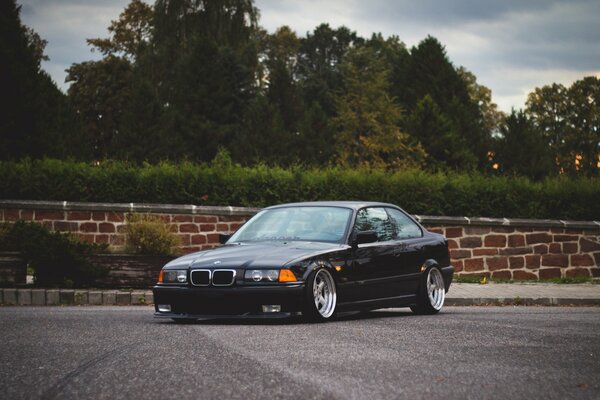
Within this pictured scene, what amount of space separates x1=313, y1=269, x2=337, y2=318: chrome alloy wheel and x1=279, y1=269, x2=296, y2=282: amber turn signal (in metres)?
0.32

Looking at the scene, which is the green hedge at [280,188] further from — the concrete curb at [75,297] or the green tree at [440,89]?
the green tree at [440,89]

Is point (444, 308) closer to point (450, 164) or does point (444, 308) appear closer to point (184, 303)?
point (184, 303)

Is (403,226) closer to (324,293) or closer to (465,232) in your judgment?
(324,293)

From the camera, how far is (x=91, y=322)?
34.5 feet

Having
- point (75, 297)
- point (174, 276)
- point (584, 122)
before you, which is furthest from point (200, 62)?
point (174, 276)

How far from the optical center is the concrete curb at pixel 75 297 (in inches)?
583

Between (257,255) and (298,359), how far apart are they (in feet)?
10.9

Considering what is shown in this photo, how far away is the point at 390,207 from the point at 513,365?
5847 mm

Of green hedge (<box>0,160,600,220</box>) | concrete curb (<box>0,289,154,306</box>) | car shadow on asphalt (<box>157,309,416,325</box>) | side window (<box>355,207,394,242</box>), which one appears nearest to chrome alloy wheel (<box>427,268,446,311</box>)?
car shadow on asphalt (<box>157,309,416,325</box>)

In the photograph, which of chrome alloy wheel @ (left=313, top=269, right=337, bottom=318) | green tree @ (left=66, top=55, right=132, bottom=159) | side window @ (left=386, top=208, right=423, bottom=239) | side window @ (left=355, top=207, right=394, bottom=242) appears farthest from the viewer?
green tree @ (left=66, top=55, right=132, bottom=159)

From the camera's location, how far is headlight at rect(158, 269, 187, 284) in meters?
10.4

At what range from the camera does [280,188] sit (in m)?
23.0

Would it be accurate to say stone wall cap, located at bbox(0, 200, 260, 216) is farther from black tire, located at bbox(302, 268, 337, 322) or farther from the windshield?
black tire, located at bbox(302, 268, 337, 322)

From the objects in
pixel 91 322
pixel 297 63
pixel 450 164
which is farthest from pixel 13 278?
pixel 297 63
